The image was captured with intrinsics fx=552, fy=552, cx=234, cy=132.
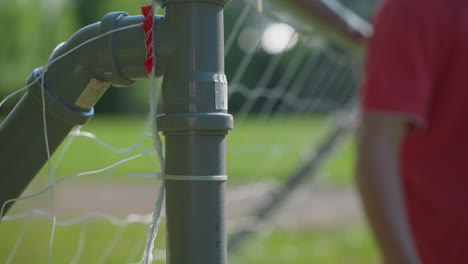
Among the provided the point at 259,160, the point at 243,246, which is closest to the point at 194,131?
the point at 243,246

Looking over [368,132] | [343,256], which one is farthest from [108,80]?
[343,256]

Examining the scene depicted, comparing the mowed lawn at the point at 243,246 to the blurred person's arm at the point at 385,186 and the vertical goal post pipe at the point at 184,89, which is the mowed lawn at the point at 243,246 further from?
the vertical goal post pipe at the point at 184,89

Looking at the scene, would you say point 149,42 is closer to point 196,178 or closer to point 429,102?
point 196,178

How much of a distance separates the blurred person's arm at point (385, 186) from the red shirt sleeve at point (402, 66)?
2 centimetres

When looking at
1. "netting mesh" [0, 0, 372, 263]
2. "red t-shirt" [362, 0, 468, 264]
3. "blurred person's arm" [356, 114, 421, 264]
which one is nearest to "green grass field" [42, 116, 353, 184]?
"netting mesh" [0, 0, 372, 263]

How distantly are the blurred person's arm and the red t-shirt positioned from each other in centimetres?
3

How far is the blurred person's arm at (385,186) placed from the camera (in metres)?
0.81

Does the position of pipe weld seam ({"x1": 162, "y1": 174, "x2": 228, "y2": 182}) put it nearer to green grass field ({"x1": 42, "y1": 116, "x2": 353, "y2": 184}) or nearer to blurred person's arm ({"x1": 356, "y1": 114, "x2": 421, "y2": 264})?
blurred person's arm ({"x1": 356, "y1": 114, "x2": 421, "y2": 264})

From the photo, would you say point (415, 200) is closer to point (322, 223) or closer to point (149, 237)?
point (149, 237)

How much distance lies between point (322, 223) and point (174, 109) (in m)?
3.65

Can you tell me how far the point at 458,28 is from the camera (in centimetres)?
88

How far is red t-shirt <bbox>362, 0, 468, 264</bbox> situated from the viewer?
85 centimetres

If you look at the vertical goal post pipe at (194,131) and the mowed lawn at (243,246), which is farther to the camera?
the mowed lawn at (243,246)

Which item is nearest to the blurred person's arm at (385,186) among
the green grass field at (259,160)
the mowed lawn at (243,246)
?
the mowed lawn at (243,246)
